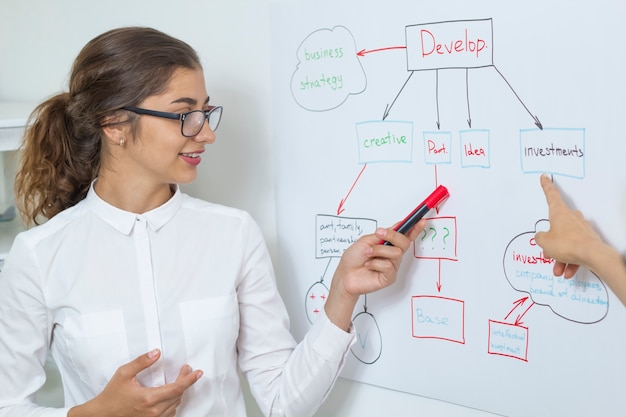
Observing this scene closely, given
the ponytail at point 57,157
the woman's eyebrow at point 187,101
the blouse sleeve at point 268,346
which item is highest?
the woman's eyebrow at point 187,101

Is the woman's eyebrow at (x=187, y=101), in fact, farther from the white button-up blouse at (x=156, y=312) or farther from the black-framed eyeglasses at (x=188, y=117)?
the white button-up blouse at (x=156, y=312)

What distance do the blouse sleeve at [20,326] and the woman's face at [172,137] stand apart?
0.26 meters

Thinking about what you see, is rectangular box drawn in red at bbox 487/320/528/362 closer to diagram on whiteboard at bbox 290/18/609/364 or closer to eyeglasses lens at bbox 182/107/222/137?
diagram on whiteboard at bbox 290/18/609/364

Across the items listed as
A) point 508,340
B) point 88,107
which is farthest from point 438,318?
point 88,107

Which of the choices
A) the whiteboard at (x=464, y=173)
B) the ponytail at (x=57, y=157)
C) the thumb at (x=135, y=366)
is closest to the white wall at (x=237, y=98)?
the whiteboard at (x=464, y=173)

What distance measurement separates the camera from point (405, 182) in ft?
4.31

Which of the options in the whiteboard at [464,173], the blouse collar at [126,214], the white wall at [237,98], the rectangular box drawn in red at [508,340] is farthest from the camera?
the white wall at [237,98]

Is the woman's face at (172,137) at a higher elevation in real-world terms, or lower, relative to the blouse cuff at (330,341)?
higher

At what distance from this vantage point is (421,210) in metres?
1.26

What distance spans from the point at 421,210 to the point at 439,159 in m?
0.09

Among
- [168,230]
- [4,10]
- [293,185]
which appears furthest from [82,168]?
[4,10]

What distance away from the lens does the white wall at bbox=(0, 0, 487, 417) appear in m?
1.47

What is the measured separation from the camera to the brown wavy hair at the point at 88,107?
1266mm

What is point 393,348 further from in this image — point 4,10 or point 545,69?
point 4,10
